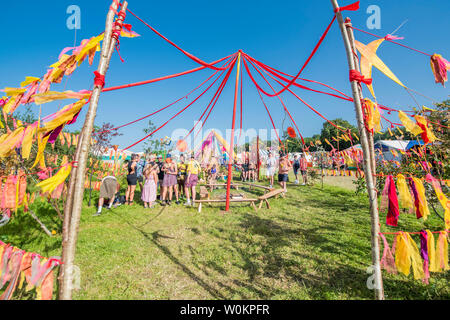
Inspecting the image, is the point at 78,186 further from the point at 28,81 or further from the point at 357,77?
the point at 357,77

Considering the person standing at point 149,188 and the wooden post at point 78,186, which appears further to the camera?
the person standing at point 149,188

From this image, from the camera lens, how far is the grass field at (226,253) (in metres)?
2.82

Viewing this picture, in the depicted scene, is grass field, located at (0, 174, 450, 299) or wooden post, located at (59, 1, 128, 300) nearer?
wooden post, located at (59, 1, 128, 300)

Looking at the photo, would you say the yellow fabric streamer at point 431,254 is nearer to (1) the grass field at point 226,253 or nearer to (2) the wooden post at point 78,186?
(1) the grass field at point 226,253

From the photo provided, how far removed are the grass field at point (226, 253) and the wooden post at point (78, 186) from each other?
1837 mm

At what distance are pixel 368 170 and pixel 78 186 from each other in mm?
2336

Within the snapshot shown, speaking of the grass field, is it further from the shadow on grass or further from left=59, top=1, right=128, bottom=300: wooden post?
left=59, top=1, right=128, bottom=300: wooden post

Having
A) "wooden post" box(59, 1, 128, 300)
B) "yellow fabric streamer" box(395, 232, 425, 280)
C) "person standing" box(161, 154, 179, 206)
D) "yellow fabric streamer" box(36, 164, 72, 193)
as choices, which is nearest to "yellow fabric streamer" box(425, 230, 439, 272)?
"yellow fabric streamer" box(395, 232, 425, 280)

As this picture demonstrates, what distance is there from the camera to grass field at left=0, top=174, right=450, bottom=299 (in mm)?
2822

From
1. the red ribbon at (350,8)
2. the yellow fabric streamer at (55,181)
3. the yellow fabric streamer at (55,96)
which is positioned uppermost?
the red ribbon at (350,8)

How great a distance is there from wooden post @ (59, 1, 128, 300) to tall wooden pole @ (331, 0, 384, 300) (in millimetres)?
1999

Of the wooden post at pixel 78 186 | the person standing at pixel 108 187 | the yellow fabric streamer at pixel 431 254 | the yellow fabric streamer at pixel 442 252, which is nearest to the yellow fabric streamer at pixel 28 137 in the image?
the wooden post at pixel 78 186
